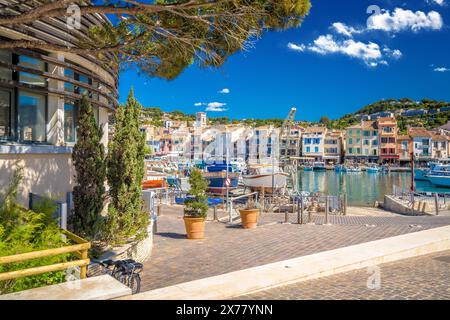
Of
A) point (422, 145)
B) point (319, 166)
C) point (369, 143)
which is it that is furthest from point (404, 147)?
point (319, 166)

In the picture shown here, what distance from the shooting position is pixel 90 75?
11.1 meters

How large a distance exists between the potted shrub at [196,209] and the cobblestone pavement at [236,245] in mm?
353

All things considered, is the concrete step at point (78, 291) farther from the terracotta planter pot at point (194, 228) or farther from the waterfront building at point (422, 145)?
the waterfront building at point (422, 145)

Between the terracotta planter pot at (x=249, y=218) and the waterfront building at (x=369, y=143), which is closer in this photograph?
the terracotta planter pot at (x=249, y=218)

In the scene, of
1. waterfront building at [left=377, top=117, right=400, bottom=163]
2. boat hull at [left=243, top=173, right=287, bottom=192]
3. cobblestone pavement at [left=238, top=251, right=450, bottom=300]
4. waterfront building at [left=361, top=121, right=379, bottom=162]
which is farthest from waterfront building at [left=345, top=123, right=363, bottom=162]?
cobblestone pavement at [left=238, top=251, right=450, bottom=300]

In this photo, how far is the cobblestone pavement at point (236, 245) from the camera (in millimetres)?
8578

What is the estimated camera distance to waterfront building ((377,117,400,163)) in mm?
103188

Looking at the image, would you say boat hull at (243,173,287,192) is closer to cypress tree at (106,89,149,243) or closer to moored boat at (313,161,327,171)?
cypress tree at (106,89,149,243)

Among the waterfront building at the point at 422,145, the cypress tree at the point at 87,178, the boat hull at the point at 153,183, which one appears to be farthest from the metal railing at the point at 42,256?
the waterfront building at the point at 422,145

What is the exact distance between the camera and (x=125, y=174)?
9.05m

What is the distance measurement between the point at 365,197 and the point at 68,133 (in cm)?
4590

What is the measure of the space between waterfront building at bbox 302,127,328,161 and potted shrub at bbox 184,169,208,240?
10237cm

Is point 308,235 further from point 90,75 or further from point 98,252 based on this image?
point 90,75
